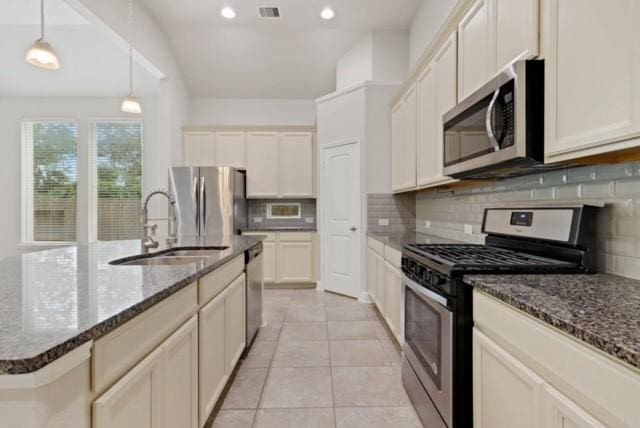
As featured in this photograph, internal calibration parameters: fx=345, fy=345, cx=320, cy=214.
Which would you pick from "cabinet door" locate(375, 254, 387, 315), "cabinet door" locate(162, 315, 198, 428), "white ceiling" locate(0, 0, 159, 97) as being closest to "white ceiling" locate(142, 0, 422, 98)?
"white ceiling" locate(0, 0, 159, 97)

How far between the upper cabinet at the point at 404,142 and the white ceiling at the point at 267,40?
146 cm

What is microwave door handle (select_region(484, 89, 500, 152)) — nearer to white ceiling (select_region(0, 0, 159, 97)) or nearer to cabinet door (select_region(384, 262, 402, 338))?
cabinet door (select_region(384, 262, 402, 338))

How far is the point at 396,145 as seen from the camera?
13.4ft

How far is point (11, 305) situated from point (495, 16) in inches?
94.1

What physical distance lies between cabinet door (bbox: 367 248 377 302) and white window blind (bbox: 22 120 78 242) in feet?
15.9

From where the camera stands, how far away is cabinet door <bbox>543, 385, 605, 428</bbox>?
813 millimetres

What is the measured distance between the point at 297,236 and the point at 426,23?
334 cm

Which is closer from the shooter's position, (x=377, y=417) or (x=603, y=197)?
(x=603, y=197)

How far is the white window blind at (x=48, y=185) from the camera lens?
18.6ft

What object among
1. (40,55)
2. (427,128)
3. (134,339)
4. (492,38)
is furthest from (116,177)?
(492,38)

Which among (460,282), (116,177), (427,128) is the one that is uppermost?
(427,128)

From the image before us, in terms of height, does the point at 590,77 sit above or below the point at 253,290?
above

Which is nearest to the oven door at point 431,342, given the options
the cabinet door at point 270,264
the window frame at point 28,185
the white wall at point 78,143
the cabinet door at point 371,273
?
the cabinet door at point 371,273

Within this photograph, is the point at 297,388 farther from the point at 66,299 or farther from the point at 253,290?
the point at 66,299
